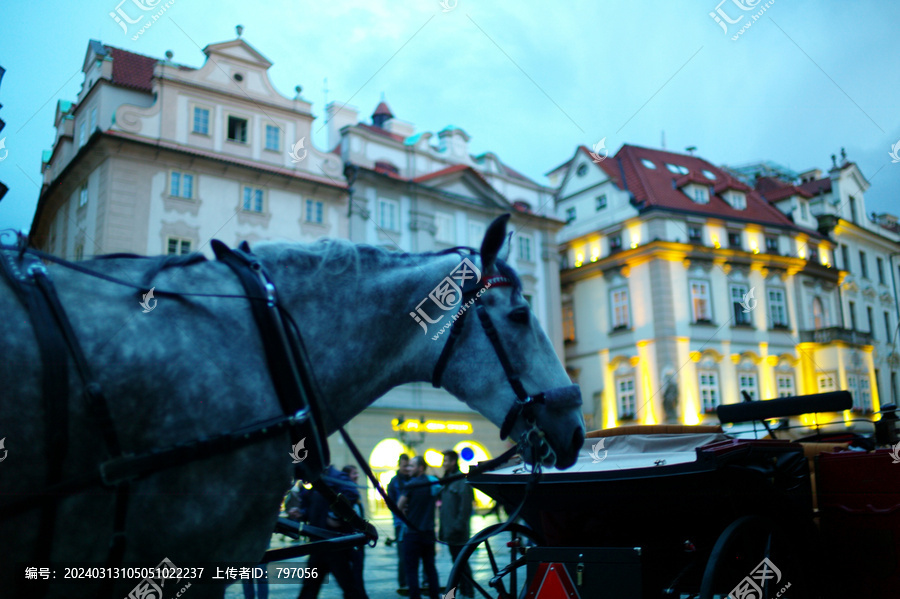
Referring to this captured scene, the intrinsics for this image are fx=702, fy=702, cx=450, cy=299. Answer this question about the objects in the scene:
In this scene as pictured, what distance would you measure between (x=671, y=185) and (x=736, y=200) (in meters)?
3.76

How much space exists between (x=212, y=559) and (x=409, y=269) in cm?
136

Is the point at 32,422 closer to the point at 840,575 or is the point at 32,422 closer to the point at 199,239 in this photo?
the point at 840,575

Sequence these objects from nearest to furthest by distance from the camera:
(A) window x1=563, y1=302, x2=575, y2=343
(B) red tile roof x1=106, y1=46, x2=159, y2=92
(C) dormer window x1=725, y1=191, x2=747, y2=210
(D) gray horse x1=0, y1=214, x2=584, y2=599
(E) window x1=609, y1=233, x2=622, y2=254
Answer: (D) gray horse x1=0, y1=214, x2=584, y2=599 → (B) red tile roof x1=106, y1=46, x2=159, y2=92 → (E) window x1=609, y1=233, x2=622, y2=254 → (A) window x1=563, y1=302, x2=575, y2=343 → (C) dormer window x1=725, y1=191, x2=747, y2=210

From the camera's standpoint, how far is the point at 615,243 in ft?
113

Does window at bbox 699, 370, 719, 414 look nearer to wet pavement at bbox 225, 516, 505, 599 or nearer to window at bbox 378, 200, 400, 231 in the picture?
window at bbox 378, 200, 400, 231

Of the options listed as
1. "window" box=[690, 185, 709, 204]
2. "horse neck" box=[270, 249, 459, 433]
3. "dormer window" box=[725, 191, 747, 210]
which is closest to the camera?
"horse neck" box=[270, 249, 459, 433]

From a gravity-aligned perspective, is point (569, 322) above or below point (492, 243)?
above

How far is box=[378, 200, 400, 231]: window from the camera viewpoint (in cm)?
2675

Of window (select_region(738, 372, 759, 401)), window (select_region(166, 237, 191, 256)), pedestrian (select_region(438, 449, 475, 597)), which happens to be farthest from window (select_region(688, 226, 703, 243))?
pedestrian (select_region(438, 449, 475, 597))

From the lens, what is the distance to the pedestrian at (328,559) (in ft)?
14.3

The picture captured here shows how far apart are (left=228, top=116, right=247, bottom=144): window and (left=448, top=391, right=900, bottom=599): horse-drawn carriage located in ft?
67.0

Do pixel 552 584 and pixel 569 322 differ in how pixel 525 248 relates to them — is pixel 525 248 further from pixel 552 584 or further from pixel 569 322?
pixel 552 584

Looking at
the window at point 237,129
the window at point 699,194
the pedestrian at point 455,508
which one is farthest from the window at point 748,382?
the pedestrian at point 455,508

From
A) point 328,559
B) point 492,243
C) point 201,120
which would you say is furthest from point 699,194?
point 492,243
